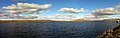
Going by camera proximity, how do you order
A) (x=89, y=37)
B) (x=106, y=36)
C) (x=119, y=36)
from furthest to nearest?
(x=89, y=37) < (x=106, y=36) < (x=119, y=36)

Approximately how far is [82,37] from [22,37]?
19699 millimetres

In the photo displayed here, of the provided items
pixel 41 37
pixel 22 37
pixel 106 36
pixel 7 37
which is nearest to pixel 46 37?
pixel 41 37

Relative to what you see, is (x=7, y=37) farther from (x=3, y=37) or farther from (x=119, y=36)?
(x=119, y=36)

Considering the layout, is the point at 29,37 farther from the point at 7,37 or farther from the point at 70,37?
the point at 70,37

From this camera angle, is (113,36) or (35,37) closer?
(113,36)

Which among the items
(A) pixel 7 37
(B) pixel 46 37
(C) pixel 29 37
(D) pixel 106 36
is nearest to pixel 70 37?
(B) pixel 46 37

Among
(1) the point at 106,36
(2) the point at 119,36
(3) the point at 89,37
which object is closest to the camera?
(2) the point at 119,36

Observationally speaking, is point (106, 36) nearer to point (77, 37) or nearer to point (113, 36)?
point (113, 36)

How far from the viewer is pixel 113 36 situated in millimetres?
31969

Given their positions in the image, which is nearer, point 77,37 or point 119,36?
point 119,36

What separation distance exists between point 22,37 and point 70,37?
15.8 m

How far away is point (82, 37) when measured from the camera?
222 feet

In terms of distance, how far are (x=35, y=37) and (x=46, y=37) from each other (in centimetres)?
366

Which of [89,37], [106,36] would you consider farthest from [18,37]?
[106,36]
